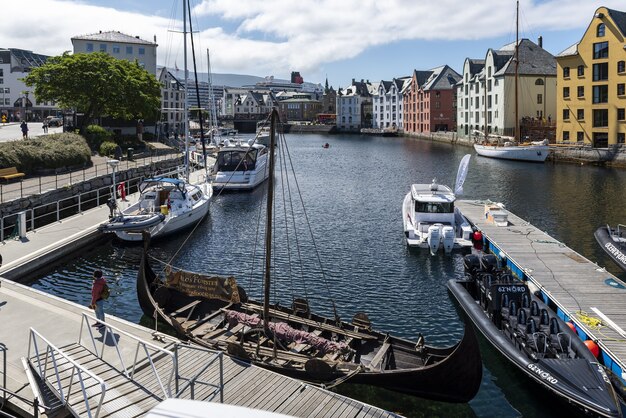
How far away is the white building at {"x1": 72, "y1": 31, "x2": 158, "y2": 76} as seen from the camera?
10925 cm

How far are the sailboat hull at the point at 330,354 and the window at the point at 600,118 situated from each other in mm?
68599

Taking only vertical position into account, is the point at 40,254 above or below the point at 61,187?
below

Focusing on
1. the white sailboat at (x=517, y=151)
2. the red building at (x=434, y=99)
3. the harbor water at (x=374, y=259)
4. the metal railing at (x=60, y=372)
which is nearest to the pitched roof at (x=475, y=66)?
the red building at (x=434, y=99)

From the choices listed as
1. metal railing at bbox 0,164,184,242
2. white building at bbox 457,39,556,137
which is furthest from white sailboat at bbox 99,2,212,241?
white building at bbox 457,39,556,137

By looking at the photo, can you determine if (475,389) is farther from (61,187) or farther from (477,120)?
(477,120)

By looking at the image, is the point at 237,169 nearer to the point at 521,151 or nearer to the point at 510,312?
the point at 510,312

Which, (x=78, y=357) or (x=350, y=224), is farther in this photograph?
(x=350, y=224)

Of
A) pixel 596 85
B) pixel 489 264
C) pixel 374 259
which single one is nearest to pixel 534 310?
pixel 489 264

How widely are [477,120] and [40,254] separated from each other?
98.0 meters

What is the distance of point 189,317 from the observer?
63.0 feet

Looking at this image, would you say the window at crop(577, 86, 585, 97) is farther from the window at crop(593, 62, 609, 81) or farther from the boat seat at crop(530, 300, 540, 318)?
the boat seat at crop(530, 300, 540, 318)

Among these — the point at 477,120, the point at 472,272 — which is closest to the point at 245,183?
the point at 472,272

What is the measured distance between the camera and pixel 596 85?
248 ft

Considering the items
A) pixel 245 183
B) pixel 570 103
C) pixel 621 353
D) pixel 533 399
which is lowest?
pixel 533 399
